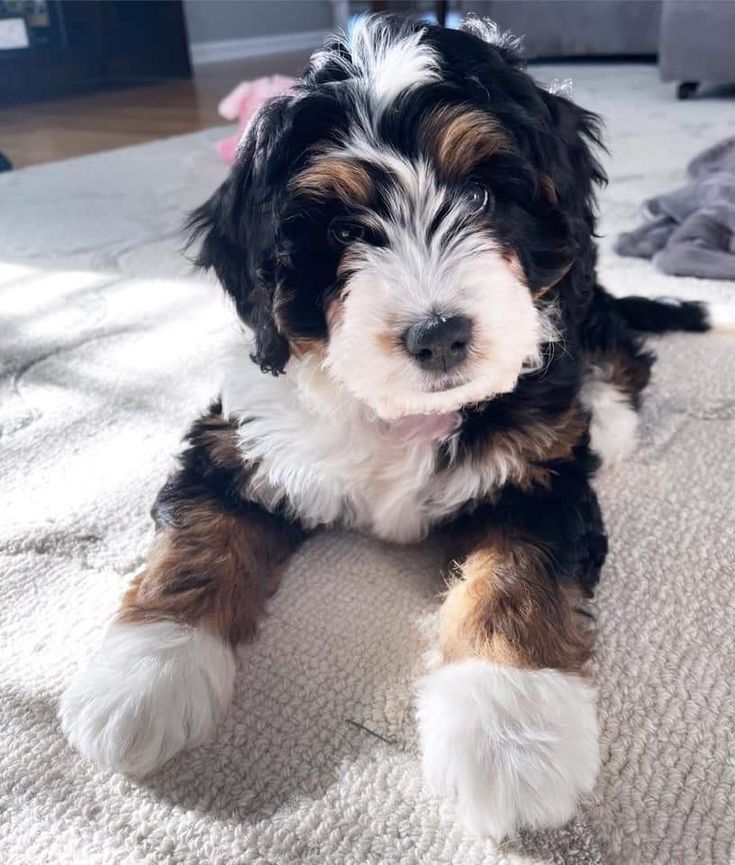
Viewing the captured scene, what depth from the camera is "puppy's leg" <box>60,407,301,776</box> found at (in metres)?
1.03

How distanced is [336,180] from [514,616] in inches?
23.9

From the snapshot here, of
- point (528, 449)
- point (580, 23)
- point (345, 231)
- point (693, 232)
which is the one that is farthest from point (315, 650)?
point (580, 23)

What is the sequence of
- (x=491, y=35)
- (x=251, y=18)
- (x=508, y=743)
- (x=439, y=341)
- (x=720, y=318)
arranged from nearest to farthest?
(x=508, y=743) → (x=439, y=341) → (x=491, y=35) → (x=720, y=318) → (x=251, y=18)

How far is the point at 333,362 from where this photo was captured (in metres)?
1.19

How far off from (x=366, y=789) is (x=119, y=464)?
910mm

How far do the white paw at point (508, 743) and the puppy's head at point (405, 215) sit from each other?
38 cm

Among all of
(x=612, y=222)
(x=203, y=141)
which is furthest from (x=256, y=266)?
(x=203, y=141)

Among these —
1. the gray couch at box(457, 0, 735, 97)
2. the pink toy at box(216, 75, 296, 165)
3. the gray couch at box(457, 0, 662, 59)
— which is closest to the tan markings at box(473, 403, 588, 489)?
the pink toy at box(216, 75, 296, 165)

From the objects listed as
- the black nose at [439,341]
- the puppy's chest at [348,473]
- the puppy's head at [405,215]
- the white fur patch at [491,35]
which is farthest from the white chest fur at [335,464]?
the white fur patch at [491,35]

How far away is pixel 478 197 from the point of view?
1.20m

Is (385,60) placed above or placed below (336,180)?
above

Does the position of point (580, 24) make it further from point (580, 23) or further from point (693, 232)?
point (693, 232)

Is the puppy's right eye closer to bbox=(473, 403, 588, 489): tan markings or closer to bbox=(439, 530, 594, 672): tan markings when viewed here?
bbox=(473, 403, 588, 489): tan markings

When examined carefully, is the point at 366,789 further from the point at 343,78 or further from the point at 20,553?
the point at 343,78
